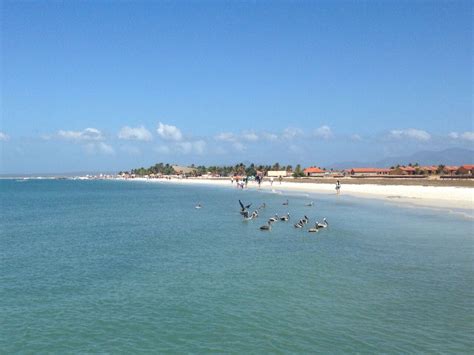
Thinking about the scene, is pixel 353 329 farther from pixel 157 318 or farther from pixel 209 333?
pixel 157 318

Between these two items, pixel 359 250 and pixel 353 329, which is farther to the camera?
pixel 359 250

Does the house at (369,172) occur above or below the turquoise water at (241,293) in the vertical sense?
above

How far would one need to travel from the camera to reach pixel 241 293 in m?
20.0

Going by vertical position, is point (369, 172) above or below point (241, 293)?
above

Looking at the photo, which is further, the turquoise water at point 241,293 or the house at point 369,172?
the house at point 369,172

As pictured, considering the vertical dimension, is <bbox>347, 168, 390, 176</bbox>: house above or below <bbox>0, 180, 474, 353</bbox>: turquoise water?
above

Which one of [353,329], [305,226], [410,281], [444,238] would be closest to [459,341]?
[353,329]

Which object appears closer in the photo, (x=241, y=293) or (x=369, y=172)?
(x=241, y=293)

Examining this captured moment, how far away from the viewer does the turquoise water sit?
1498 cm

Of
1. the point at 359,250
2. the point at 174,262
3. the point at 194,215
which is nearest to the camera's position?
the point at 174,262

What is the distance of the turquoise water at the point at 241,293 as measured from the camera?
15.0 meters

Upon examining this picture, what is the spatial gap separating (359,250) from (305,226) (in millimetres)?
13774

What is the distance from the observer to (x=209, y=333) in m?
15.5

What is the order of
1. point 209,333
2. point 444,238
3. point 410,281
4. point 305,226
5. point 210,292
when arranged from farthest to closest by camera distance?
point 305,226, point 444,238, point 410,281, point 210,292, point 209,333
